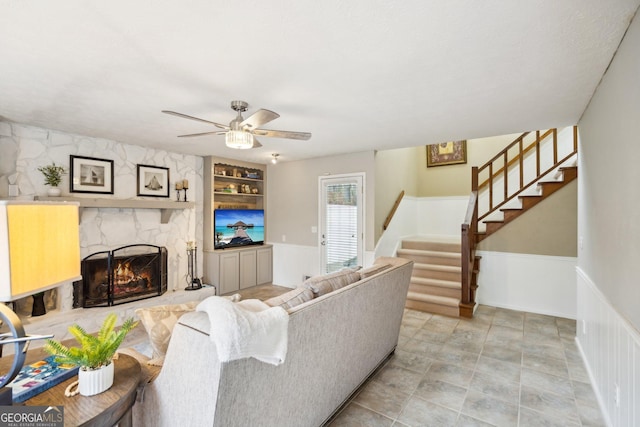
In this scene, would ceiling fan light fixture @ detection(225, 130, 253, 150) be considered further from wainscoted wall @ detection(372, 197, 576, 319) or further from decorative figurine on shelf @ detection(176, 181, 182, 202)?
wainscoted wall @ detection(372, 197, 576, 319)

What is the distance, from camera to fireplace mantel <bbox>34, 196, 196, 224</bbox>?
3738mm

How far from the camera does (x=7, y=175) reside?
3389 mm

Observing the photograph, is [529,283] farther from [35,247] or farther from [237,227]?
[35,247]

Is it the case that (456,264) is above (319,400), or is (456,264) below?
above

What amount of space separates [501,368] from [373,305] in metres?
1.56

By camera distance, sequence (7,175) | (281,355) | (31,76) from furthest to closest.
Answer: (7,175), (31,76), (281,355)

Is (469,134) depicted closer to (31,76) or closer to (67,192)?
(31,76)

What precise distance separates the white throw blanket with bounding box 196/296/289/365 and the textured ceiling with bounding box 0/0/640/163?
4.73 ft

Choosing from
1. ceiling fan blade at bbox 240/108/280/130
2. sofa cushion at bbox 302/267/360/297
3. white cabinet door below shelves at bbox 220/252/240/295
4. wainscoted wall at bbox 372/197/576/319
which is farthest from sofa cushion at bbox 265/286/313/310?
white cabinet door below shelves at bbox 220/252/240/295

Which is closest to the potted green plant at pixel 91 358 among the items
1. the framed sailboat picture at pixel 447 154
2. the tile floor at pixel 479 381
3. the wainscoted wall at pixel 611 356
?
the tile floor at pixel 479 381

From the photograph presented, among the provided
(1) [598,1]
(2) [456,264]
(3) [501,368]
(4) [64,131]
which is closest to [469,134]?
(2) [456,264]

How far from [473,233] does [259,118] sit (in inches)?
150

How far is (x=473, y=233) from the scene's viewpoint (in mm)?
4602

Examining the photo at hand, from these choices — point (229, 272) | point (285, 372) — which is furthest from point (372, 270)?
point (229, 272)
